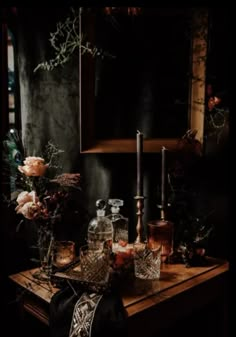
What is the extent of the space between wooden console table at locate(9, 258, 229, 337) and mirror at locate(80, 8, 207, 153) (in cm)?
57

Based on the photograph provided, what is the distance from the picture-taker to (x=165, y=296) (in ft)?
4.62

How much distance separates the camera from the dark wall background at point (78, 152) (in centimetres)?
180

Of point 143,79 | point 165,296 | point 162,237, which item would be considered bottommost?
point 165,296

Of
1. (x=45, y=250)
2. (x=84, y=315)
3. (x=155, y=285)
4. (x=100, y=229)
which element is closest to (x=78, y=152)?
(x=100, y=229)

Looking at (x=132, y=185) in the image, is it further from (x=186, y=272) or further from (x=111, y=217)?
(x=186, y=272)

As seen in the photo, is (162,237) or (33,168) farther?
(162,237)

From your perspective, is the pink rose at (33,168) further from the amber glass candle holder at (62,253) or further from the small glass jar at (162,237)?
the small glass jar at (162,237)

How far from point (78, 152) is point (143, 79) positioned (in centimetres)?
44

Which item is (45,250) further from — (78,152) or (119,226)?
(78,152)

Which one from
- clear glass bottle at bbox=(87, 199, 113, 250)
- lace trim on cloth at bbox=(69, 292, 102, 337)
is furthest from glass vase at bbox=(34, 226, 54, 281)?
lace trim on cloth at bbox=(69, 292, 102, 337)

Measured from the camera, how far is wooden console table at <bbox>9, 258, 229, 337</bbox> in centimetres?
135

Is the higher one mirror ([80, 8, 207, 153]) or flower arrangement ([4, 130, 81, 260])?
mirror ([80, 8, 207, 153])

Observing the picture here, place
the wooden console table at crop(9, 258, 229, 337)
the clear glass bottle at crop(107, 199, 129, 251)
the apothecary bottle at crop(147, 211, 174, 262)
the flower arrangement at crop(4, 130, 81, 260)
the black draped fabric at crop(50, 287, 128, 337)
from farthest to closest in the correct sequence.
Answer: the clear glass bottle at crop(107, 199, 129, 251)
the apothecary bottle at crop(147, 211, 174, 262)
the flower arrangement at crop(4, 130, 81, 260)
the wooden console table at crop(9, 258, 229, 337)
the black draped fabric at crop(50, 287, 128, 337)

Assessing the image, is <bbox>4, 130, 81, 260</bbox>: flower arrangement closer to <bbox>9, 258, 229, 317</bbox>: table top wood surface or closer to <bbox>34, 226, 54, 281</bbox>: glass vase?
<bbox>34, 226, 54, 281</bbox>: glass vase
